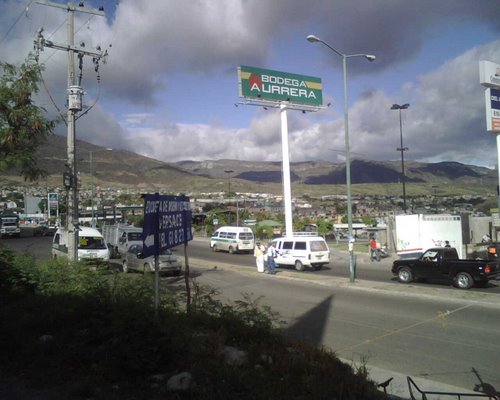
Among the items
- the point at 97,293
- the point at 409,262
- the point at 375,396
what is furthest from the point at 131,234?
the point at 375,396

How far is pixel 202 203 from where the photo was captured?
97688mm

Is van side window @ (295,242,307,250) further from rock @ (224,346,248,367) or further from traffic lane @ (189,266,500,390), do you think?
rock @ (224,346,248,367)

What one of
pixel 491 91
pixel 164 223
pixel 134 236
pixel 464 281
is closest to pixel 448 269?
pixel 464 281

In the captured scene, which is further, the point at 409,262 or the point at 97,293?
the point at 409,262

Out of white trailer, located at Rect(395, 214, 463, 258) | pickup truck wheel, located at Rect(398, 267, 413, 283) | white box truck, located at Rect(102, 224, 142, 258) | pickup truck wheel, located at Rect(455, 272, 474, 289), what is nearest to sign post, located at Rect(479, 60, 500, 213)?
white trailer, located at Rect(395, 214, 463, 258)

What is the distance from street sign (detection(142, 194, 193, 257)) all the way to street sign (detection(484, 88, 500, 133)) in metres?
25.8

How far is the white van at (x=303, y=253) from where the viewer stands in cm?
2438

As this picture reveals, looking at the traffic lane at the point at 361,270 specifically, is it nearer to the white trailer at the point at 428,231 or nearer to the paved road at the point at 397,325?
the paved road at the point at 397,325

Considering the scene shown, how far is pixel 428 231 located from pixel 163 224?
22449 millimetres

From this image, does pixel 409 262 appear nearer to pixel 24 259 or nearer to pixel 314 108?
pixel 24 259

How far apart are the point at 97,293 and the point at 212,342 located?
3.55 m

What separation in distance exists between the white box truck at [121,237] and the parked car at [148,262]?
72.9 inches

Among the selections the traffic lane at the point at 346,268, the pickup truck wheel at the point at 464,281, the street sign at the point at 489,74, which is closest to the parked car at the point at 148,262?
the traffic lane at the point at 346,268

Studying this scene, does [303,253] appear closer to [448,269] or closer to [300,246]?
[300,246]
